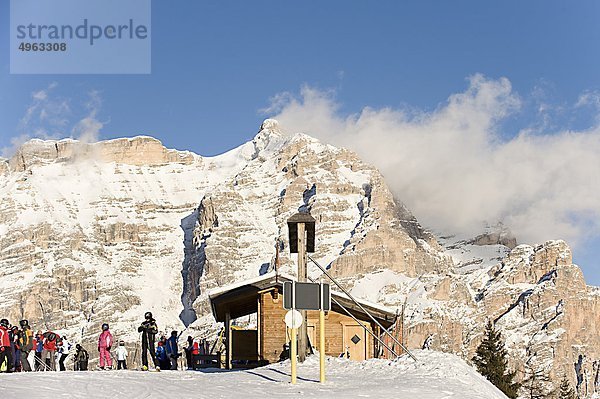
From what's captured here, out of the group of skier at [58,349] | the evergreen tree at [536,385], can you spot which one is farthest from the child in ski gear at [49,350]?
the evergreen tree at [536,385]

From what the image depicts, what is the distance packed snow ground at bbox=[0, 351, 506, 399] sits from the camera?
15523 millimetres

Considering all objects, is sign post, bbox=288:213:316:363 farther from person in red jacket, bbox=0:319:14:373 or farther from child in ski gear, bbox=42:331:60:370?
child in ski gear, bbox=42:331:60:370

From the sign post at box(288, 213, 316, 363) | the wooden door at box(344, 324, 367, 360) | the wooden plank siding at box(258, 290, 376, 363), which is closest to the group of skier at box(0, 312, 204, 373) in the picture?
the wooden plank siding at box(258, 290, 376, 363)

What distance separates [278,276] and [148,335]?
14.9 ft

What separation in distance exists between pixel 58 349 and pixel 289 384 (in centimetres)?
1457

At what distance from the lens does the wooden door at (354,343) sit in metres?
31.7

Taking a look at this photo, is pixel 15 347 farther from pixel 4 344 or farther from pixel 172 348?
pixel 172 348

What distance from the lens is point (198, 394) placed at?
15.8 meters

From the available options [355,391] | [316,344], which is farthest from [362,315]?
[355,391]

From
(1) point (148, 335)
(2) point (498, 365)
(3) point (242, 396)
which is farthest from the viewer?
(2) point (498, 365)

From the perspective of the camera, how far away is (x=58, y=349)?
29594 millimetres

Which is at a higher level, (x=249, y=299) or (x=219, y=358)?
(x=249, y=299)

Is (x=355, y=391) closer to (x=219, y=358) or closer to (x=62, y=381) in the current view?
(x=62, y=381)

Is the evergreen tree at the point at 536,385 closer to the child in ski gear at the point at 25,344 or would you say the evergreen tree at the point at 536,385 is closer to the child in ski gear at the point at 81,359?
the child in ski gear at the point at 81,359
